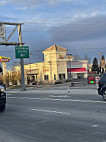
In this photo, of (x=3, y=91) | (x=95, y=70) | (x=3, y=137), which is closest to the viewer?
(x=3, y=137)

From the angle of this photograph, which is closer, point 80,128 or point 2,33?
point 80,128

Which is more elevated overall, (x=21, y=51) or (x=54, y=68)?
(x=21, y=51)

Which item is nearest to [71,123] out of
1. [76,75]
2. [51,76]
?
[51,76]

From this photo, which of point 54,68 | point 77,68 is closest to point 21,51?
point 54,68

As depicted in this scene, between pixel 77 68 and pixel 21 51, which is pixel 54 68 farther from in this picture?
pixel 21 51

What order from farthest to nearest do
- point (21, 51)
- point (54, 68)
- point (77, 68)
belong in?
point (77, 68), point (54, 68), point (21, 51)

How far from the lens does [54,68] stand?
63094mm

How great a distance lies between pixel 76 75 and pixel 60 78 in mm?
7137

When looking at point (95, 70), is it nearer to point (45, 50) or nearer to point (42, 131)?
point (45, 50)

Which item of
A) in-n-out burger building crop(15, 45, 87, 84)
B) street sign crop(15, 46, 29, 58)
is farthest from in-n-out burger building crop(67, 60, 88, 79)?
street sign crop(15, 46, 29, 58)

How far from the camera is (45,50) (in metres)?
63.8

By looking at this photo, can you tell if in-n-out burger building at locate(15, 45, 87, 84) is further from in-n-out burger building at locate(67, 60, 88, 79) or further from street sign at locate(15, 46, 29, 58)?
street sign at locate(15, 46, 29, 58)

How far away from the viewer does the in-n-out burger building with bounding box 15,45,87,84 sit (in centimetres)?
6312

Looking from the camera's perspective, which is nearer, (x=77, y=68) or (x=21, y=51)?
(x=21, y=51)
